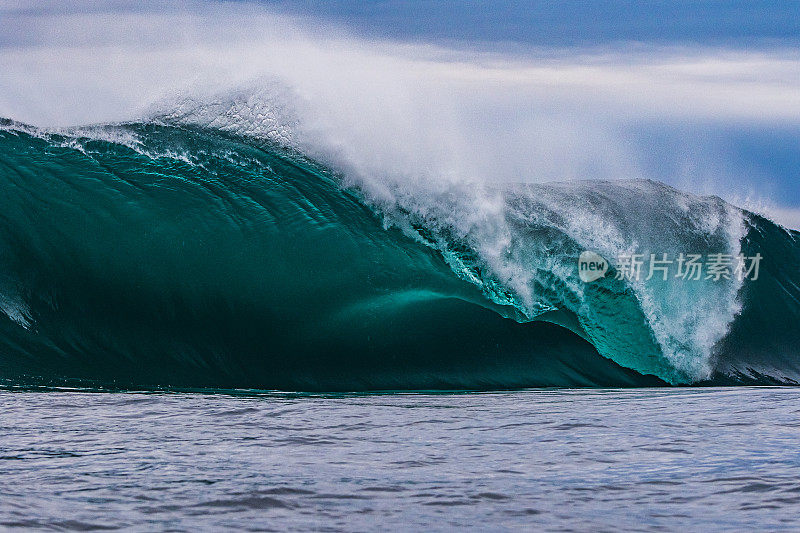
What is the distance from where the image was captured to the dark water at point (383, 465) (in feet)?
11.3

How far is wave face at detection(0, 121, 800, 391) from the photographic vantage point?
6742 mm

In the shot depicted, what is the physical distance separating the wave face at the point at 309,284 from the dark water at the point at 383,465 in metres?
1.04

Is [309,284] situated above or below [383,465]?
above

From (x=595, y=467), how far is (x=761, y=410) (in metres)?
2.18

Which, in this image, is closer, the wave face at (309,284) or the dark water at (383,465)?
the dark water at (383,465)

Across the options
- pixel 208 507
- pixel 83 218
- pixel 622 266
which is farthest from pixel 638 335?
pixel 208 507

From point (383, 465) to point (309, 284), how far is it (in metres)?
3.45

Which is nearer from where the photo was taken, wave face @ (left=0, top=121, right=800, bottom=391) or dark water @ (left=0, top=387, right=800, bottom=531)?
dark water @ (left=0, top=387, right=800, bottom=531)

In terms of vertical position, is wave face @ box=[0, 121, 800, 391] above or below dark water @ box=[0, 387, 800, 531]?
above

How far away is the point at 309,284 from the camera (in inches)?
293

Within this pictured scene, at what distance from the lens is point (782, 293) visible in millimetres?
9734

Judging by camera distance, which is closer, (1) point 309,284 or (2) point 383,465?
(2) point 383,465

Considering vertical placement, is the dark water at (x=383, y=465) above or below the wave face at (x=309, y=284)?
below

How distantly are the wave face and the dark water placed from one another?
1.04m
